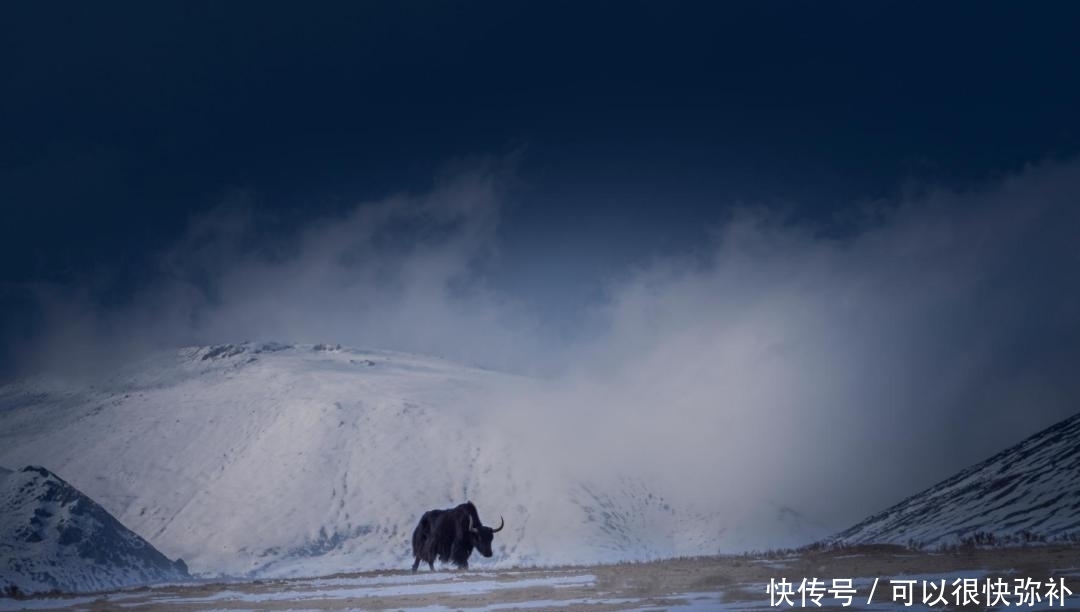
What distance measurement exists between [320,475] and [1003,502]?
65418 millimetres

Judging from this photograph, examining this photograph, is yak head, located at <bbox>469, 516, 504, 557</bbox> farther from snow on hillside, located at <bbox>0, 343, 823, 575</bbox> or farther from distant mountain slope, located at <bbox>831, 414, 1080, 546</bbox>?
snow on hillside, located at <bbox>0, 343, 823, 575</bbox>

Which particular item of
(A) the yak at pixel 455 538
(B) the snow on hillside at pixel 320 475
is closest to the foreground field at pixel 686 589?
(A) the yak at pixel 455 538

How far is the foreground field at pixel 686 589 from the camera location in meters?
16.9

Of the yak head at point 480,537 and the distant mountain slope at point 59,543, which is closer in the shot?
the yak head at point 480,537

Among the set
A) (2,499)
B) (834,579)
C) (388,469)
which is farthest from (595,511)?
(834,579)

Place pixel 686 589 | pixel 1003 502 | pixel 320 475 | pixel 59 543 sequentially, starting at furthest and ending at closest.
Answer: pixel 320 475, pixel 1003 502, pixel 59 543, pixel 686 589

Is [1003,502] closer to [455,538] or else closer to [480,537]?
[480,537]

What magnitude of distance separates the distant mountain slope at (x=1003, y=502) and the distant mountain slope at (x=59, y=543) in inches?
1516

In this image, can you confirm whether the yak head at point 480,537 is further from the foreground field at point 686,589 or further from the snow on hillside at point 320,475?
the snow on hillside at point 320,475

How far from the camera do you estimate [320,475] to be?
312 feet

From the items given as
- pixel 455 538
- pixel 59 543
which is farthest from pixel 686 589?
pixel 59 543

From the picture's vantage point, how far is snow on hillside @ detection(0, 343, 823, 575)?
276 ft

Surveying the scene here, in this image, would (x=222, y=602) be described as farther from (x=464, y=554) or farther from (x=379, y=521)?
(x=379, y=521)

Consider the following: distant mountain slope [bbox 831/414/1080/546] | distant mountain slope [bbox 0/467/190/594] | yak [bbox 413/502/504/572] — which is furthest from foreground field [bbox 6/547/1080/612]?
distant mountain slope [bbox 0/467/190/594]
